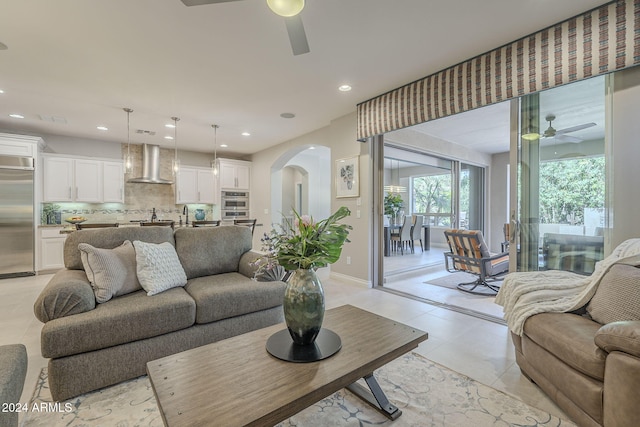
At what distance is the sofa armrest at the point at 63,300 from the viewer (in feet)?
5.65

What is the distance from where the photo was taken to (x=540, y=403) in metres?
1.66

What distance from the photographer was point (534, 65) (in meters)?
2.37

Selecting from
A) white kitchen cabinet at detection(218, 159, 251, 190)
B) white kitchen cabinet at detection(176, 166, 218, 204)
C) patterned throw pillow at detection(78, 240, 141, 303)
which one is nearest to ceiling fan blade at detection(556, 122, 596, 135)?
patterned throw pillow at detection(78, 240, 141, 303)

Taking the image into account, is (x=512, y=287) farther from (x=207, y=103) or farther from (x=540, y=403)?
(x=207, y=103)

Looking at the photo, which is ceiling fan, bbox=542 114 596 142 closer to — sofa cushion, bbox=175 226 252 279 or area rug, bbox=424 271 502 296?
area rug, bbox=424 271 502 296

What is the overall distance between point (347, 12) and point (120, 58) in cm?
224

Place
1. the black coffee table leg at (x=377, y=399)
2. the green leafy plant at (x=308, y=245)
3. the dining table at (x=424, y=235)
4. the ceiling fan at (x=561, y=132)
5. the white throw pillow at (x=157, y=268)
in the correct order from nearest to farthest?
the green leafy plant at (x=308, y=245) → the black coffee table leg at (x=377, y=399) → the white throw pillow at (x=157, y=268) → the ceiling fan at (x=561, y=132) → the dining table at (x=424, y=235)

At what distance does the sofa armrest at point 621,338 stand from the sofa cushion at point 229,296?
194 centimetres

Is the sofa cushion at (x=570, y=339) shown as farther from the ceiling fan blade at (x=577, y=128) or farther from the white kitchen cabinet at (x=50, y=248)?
the white kitchen cabinet at (x=50, y=248)

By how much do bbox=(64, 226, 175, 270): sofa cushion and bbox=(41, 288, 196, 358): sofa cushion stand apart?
548 mm

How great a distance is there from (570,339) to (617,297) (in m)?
0.43

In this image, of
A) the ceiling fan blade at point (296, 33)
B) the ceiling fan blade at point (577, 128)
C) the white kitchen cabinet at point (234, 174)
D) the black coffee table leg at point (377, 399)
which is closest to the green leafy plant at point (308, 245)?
the black coffee table leg at point (377, 399)

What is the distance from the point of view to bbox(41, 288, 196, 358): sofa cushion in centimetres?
163

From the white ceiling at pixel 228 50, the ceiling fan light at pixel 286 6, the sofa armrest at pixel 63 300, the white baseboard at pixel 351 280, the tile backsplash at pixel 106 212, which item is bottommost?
the white baseboard at pixel 351 280
